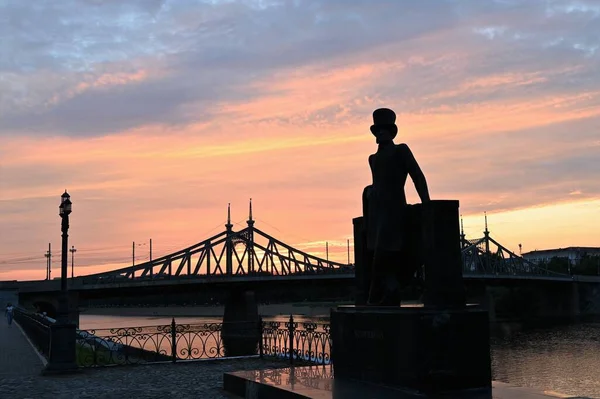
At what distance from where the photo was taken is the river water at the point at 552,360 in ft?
69.8

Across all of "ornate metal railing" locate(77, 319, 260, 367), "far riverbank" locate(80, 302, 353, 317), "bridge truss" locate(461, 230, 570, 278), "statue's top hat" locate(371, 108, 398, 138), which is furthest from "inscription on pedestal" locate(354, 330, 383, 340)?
"far riverbank" locate(80, 302, 353, 317)

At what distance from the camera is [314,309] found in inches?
3487

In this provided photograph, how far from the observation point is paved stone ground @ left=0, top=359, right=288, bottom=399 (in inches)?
412

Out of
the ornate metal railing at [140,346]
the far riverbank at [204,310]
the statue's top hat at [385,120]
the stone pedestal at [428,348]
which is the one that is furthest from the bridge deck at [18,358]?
the far riverbank at [204,310]

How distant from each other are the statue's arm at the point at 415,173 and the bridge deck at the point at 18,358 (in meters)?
9.40

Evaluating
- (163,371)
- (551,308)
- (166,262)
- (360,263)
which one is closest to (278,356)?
(163,371)

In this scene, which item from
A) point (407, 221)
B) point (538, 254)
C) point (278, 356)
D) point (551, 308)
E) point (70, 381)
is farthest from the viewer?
point (538, 254)

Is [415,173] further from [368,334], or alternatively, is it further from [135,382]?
[135,382]

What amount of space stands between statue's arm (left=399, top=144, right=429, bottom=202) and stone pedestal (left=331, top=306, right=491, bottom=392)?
1.32 m

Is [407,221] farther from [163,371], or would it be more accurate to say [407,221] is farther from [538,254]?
[538,254]

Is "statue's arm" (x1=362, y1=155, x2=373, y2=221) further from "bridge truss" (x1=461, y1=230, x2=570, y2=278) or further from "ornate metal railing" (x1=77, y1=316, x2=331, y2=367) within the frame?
"bridge truss" (x1=461, y1=230, x2=570, y2=278)

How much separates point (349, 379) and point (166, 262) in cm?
5721

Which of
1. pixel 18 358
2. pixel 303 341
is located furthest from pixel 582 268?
pixel 18 358

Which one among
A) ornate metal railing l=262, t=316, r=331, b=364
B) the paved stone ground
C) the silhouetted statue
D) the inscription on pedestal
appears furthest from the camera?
ornate metal railing l=262, t=316, r=331, b=364
